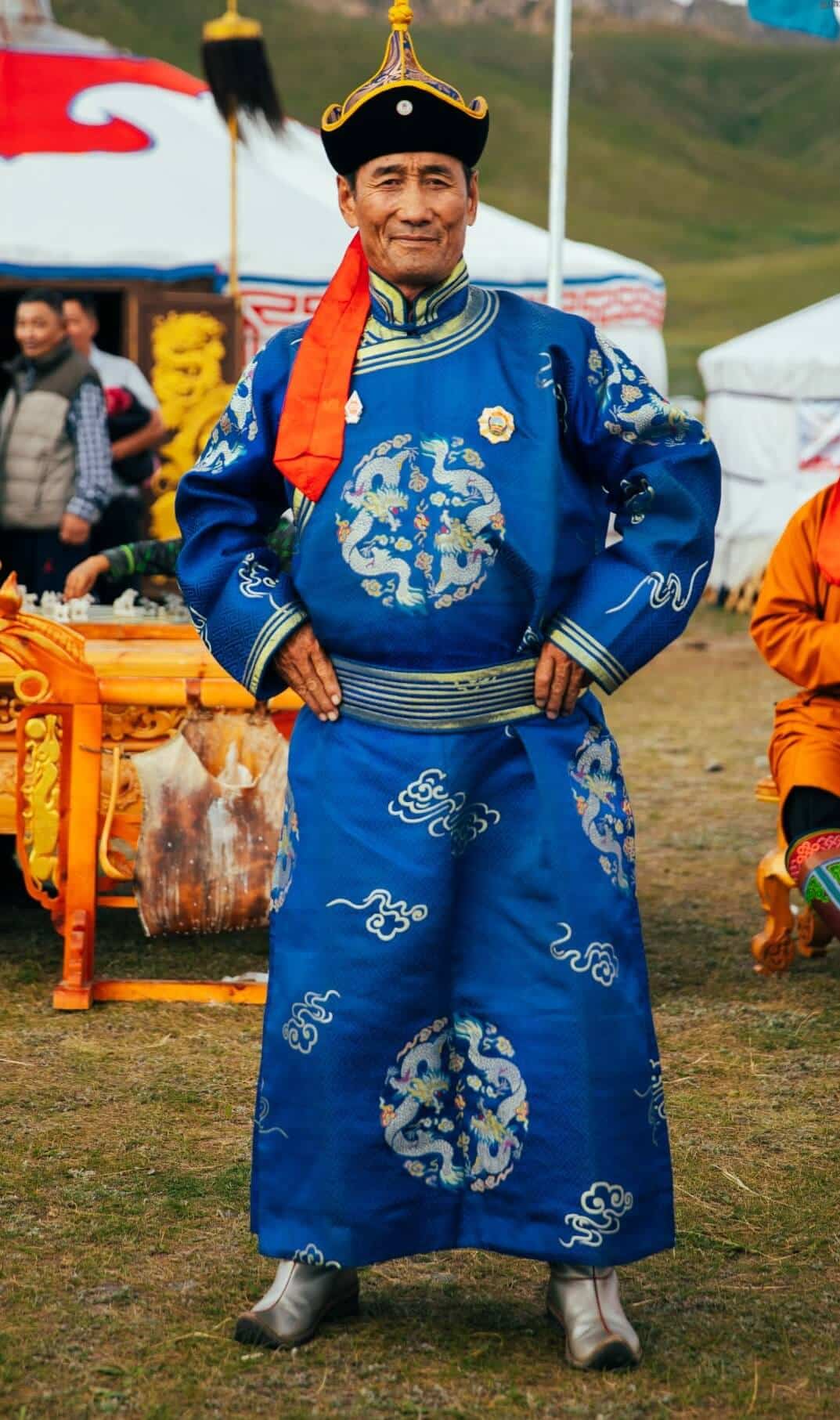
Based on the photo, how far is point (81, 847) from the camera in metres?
4.29

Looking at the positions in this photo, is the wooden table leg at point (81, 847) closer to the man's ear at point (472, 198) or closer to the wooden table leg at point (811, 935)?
the wooden table leg at point (811, 935)

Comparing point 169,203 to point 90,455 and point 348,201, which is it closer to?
point 90,455

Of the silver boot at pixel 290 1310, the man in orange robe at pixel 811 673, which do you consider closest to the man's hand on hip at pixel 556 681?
the silver boot at pixel 290 1310

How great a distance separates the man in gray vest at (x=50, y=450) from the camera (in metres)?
6.61

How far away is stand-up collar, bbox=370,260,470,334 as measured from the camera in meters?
2.57

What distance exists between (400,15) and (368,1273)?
1770mm

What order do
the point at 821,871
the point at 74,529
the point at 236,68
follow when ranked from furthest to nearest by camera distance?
the point at 236,68 < the point at 74,529 < the point at 821,871

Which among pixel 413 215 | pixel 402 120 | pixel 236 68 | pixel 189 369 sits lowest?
pixel 189 369

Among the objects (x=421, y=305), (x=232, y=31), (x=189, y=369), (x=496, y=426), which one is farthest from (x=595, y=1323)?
(x=232, y=31)

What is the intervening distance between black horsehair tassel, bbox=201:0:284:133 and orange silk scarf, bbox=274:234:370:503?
639cm

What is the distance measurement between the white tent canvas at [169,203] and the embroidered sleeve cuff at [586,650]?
6.63 m

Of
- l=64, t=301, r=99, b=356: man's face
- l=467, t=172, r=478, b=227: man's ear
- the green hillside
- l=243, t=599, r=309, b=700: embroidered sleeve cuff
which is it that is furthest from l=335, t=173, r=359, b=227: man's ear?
the green hillside

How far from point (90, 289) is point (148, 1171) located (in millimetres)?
6413

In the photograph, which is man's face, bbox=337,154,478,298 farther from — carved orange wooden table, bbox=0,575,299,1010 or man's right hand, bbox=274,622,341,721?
carved orange wooden table, bbox=0,575,299,1010
